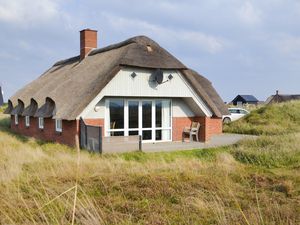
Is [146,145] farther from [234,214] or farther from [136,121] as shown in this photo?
[234,214]

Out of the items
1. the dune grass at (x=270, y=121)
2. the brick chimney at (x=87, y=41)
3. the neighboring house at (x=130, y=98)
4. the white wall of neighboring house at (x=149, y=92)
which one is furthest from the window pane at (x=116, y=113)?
the dune grass at (x=270, y=121)

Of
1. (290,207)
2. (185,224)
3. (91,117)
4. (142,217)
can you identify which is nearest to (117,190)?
(142,217)

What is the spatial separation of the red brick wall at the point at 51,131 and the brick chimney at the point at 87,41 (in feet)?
19.0

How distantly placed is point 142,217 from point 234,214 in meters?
1.57

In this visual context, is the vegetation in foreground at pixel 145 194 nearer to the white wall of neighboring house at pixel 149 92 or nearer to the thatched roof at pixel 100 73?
the thatched roof at pixel 100 73

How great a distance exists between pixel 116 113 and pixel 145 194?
33.5 ft

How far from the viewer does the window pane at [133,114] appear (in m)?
17.6

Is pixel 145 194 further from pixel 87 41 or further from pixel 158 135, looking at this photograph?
pixel 87 41

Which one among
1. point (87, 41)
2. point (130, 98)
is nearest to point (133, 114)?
point (130, 98)

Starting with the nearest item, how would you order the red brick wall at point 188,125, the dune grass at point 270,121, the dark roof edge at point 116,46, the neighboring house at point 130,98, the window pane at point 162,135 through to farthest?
the neighboring house at point 130,98 → the dark roof edge at point 116,46 → the window pane at point 162,135 → the red brick wall at point 188,125 → the dune grass at point 270,121

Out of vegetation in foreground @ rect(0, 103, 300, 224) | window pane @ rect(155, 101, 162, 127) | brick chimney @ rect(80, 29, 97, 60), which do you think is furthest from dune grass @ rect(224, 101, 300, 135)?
brick chimney @ rect(80, 29, 97, 60)

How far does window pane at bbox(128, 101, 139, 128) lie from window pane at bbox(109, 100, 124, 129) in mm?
442

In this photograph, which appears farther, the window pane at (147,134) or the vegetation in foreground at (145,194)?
the window pane at (147,134)

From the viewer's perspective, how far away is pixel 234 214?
5.70m
